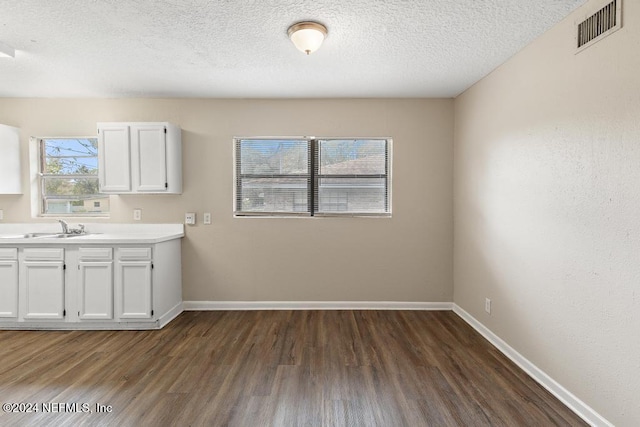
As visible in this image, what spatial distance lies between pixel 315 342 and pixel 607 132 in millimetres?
2570

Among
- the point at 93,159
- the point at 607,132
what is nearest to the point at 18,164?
the point at 93,159

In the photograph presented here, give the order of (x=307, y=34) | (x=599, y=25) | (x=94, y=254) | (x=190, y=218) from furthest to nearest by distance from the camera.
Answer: (x=190, y=218), (x=94, y=254), (x=307, y=34), (x=599, y=25)

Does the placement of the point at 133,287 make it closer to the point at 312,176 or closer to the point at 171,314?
the point at 171,314

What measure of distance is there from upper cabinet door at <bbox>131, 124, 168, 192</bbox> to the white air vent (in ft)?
12.0

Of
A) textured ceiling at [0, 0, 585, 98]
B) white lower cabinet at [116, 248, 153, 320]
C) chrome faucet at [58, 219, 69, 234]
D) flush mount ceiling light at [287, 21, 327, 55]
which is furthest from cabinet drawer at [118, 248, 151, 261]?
flush mount ceiling light at [287, 21, 327, 55]

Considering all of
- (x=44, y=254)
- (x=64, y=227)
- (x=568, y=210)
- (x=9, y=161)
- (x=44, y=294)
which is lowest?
(x=44, y=294)

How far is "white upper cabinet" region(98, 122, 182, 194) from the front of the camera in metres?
3.32

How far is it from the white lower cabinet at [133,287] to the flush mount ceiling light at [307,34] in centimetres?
244

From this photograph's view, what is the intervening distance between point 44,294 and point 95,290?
53 cm

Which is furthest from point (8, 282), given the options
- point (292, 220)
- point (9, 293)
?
point (292, 220)

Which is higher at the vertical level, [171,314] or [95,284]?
[95,284]

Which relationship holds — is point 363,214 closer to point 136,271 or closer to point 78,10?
point 136,271

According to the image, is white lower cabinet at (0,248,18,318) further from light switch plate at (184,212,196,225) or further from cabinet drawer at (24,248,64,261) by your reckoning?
light switch plate at (184,212,196,225)

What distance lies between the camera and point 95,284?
300 cm
